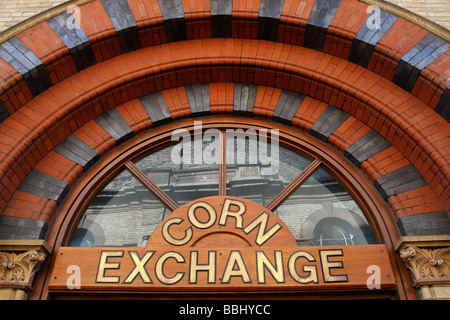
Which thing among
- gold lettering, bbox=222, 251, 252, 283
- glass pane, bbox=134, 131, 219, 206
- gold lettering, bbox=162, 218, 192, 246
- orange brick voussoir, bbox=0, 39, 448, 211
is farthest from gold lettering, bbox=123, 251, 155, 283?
orange brick voussoir, bbox=0, 39, 448, 211

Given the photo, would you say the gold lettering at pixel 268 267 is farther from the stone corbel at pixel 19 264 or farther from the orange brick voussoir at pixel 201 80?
the stone corbel at pixel 19 264

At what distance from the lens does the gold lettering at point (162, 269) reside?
3.72m

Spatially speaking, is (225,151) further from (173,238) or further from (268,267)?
(268,267)

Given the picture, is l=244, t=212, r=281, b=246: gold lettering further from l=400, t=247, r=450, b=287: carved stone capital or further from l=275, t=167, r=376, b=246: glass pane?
l=400, t=247, r=450, b=287: carved stone capital

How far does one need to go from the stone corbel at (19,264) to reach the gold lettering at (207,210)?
1416mm

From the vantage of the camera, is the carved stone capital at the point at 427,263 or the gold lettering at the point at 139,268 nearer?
the carved stone capital at the point at 427,263

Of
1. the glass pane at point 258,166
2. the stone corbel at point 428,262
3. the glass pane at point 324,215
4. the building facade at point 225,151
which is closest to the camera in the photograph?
the stone corbel at point 428,262

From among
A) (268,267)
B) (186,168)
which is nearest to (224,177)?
(186,168)

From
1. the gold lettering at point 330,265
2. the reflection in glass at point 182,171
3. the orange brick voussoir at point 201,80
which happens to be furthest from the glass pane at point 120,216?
the gold lettering at point 330,265

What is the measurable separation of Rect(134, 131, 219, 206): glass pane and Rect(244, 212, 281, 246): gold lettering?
0.68 meters

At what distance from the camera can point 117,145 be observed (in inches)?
189

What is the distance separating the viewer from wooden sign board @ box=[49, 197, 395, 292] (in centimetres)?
370

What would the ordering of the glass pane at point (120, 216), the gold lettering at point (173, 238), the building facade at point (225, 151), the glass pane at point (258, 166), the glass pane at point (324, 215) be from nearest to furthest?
→ 1. the building facade at point (225, 151)
2. the gold lettering at point (173, 238)
3. the glass pane at point (324, 215)
4. the glass pane at point (120, 216)
5. the glass pane at point (258, 166)
